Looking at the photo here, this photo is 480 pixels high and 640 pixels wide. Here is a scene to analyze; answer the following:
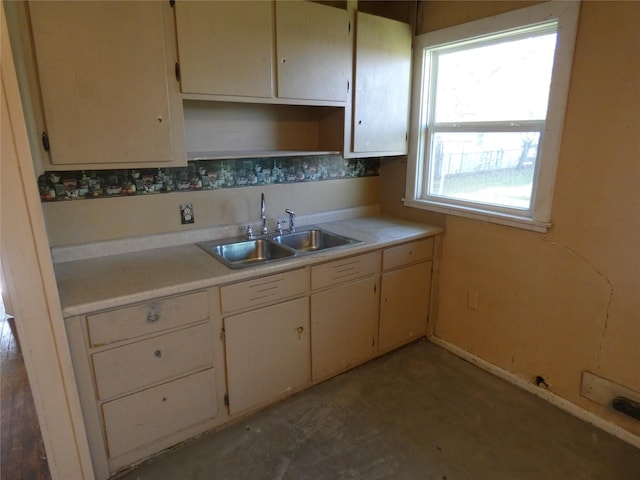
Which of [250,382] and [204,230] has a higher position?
[204,230]

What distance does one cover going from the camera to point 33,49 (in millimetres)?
1521

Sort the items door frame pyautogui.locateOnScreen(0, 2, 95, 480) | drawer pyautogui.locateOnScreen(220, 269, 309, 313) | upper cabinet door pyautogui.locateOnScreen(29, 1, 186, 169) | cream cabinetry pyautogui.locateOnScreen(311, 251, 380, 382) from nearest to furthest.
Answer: door frame pyautogui.locateOnScreen(0, 2, 95, 480), upper cabinet door pyautogui.locateOnScreen(29, 1, 186, 169), drawer pyautogui.locateOnScreen(220, 269, 309, 313), cream cabinetry pyautogui.locateOnScreen(311, 251, 380, 382)

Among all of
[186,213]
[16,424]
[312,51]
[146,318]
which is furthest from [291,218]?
[16,424]

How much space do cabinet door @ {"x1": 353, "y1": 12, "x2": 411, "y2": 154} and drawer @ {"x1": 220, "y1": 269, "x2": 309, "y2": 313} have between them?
3.18 feet

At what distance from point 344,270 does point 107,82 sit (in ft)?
4.89

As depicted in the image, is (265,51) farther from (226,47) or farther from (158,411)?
(158,411)

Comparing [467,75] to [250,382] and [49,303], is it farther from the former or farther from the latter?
[49,303]

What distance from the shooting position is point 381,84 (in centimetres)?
255

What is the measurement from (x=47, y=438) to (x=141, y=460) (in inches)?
17.7

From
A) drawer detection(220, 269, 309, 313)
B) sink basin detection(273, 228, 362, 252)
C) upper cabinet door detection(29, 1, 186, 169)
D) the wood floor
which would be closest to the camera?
upper cabinet door detection(29, 1, 186, 169)

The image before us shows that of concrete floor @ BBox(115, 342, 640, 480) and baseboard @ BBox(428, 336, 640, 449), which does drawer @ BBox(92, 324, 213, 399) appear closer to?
concrete floor @ BBox(115, 342, 640, 480)

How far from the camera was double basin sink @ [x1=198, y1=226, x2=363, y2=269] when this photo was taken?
2.30 m

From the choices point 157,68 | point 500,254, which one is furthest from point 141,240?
point 500,254

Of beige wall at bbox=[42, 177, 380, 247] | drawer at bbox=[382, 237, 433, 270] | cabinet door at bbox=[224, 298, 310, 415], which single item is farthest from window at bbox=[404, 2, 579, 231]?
cabinet door at bbox=[224, 298, 310, 415]
